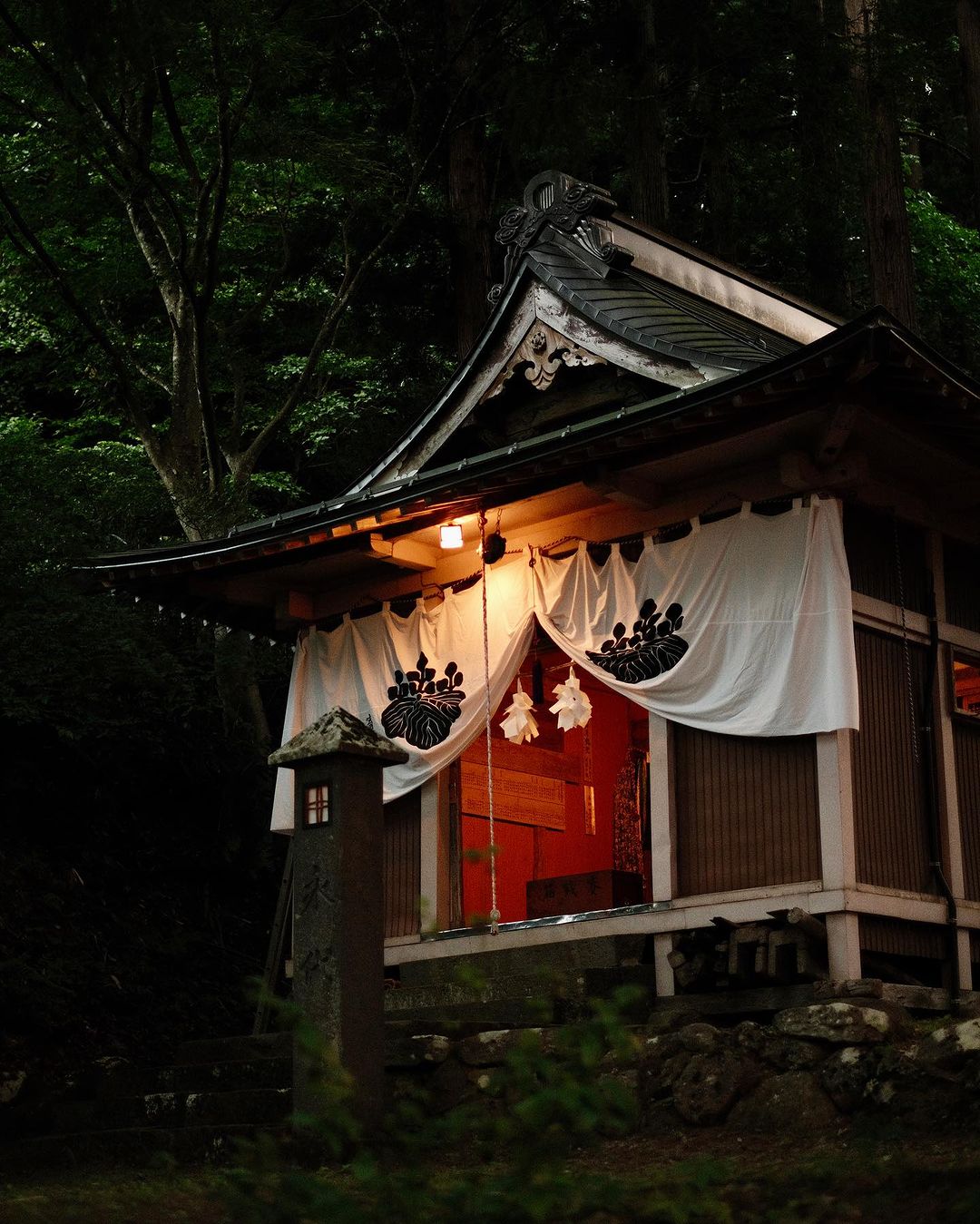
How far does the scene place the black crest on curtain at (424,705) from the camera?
1102 cm

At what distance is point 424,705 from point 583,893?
2608 mm

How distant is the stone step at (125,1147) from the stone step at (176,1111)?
13cm

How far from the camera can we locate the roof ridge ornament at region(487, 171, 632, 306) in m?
11.7

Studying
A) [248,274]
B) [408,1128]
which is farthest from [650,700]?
[248,274]

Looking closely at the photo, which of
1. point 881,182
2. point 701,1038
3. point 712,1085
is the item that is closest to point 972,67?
point 881,182

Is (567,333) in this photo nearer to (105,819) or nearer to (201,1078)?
(201,1078)

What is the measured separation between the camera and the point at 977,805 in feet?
33.7

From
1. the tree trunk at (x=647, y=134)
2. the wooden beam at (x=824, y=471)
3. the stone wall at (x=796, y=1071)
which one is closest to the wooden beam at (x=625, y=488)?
the wooden beam at (x=824, y=471)

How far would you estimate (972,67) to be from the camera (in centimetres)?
1927

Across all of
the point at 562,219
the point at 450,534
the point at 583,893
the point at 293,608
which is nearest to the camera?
the point at 450,534

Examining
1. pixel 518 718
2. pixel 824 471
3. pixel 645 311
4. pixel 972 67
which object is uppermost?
pixel 972 67

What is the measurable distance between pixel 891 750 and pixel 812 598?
119 centimetres

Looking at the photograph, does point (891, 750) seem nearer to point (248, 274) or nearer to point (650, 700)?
point (650, 700)

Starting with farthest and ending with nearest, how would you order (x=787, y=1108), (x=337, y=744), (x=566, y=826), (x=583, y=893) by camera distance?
(x=566, y=826) < (x=583, y=893) < (x=337, y=744) < (x=787, y=1108)
